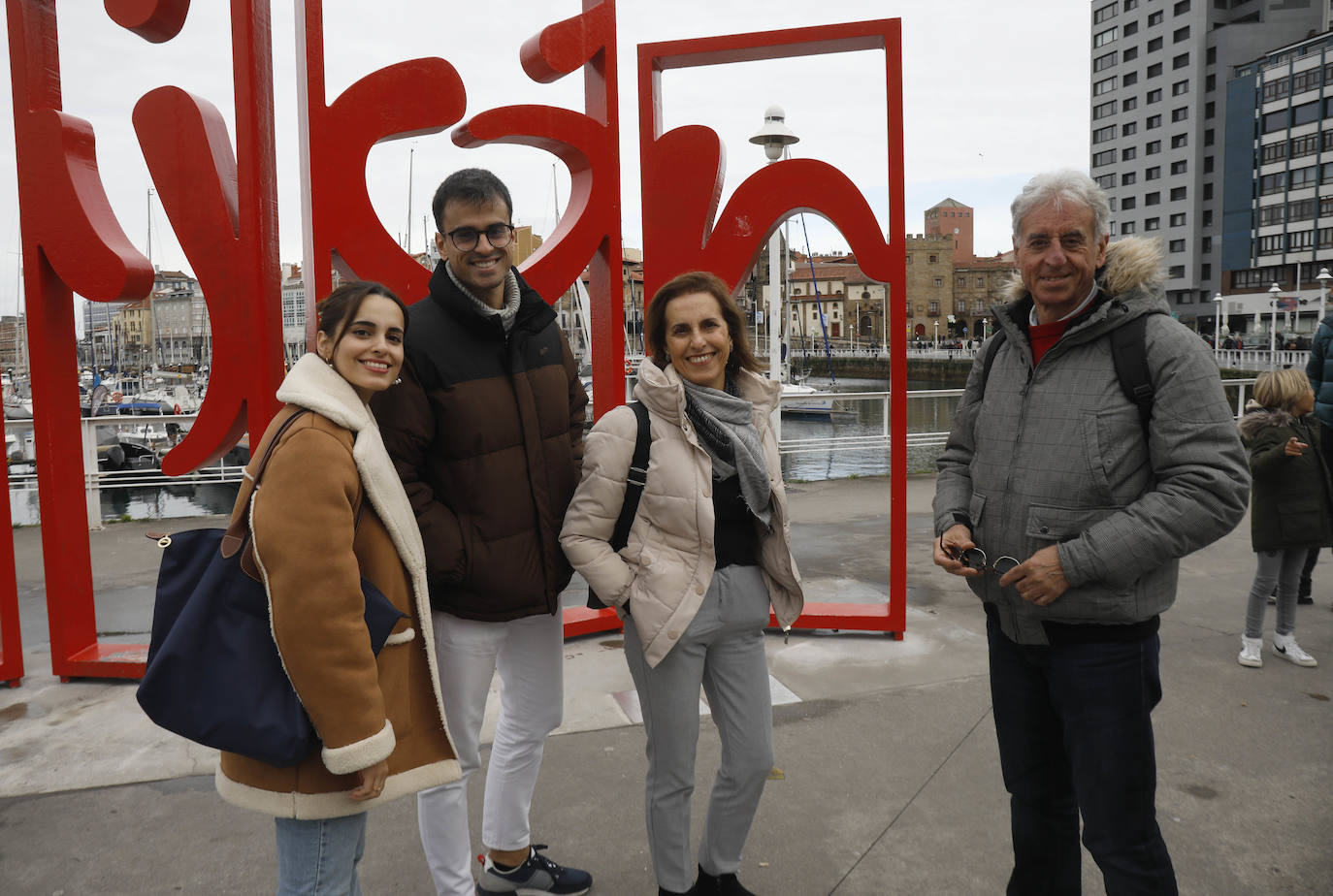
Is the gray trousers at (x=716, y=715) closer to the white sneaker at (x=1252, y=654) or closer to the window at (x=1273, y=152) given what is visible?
the white sneaker at (x=1252, y=654)

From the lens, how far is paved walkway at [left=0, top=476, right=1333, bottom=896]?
2.88 metres

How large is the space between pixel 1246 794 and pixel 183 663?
3.54 metres

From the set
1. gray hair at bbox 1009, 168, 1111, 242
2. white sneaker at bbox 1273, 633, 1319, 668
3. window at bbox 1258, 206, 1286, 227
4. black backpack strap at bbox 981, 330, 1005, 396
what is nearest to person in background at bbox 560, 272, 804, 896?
black backpack strap at bbox 981, 330, 1005, 396

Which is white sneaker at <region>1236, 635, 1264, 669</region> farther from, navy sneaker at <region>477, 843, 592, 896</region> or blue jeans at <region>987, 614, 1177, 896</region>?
navy sneaker at <region>477, 843, 592, 896</region>

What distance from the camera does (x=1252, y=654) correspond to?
15.1 feet

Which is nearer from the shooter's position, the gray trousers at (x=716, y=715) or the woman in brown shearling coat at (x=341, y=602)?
the woman in brown shearling coat at (x=341, y=602)

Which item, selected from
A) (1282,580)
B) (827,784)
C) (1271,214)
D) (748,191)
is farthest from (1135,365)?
(1271,214)

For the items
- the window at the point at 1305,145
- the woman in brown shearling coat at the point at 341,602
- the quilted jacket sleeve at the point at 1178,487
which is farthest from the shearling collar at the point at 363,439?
the window at the point at 1305,145

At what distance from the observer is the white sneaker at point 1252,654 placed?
4570 mm

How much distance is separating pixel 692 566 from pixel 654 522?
162 mm

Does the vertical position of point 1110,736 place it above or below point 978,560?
below

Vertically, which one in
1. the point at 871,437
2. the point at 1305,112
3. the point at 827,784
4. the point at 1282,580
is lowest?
the point at 827,784

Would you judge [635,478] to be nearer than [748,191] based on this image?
Yes

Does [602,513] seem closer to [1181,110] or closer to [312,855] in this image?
[312,855]
